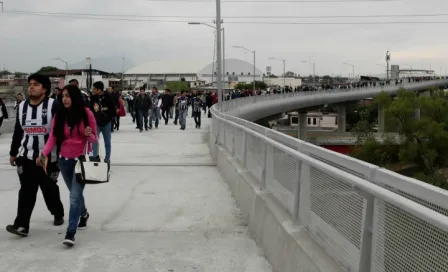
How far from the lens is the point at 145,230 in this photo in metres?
6.84

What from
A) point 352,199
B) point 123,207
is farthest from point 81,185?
point 352,199

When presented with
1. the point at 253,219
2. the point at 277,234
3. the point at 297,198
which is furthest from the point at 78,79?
the point at 297,198

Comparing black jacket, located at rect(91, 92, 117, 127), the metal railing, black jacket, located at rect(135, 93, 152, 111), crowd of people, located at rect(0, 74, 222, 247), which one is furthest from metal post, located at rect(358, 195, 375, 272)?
black jacket, located at rect(135, 93, 152, 111)

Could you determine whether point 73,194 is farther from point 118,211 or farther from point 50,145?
point 118,211

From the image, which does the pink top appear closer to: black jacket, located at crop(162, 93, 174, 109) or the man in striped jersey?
the man in striped jersey

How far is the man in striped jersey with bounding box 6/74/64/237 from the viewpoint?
20.7 feet

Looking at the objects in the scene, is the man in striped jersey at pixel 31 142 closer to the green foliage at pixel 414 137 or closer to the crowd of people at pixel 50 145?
the crowd of people at pixel 50 145

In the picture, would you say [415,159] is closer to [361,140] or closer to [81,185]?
[361,140]

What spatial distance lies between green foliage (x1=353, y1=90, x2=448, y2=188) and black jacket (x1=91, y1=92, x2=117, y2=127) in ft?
211

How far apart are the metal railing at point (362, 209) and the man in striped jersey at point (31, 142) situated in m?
2.48

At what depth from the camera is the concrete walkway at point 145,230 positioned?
5.55 meters

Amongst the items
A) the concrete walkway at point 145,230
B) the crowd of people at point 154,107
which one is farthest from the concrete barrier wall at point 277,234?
the crowd of people at point 154,107

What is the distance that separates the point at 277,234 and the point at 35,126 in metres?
2.91

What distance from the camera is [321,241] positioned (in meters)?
4.35
